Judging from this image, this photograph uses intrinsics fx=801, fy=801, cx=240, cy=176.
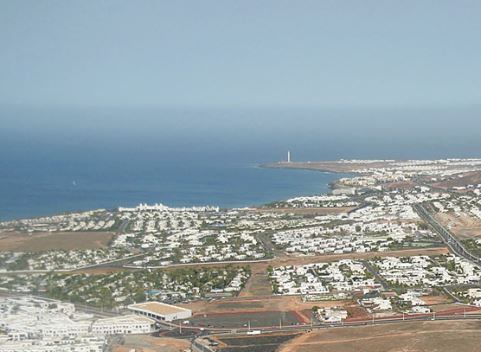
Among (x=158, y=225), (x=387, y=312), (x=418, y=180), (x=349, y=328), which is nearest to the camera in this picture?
(x=349, y=328)

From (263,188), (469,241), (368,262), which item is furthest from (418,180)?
(368,262)

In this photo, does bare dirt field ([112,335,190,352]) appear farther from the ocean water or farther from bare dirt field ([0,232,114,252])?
the ocean water

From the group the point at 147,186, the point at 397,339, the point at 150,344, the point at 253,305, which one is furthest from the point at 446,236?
the point at 147,186

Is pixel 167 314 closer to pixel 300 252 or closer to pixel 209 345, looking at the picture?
pixel 209 345

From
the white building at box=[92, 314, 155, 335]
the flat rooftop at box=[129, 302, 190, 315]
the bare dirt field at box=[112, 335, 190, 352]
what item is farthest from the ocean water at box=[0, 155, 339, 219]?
the bare dirt field at box=[112, 335, 190, 352]

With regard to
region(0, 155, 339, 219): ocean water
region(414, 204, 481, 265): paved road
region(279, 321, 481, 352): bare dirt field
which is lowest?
region(279, 321, 481, 352): bare dirt field

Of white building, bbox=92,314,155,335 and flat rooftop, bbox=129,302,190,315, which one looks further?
flat rooftop, bbox=129,302,190,315
